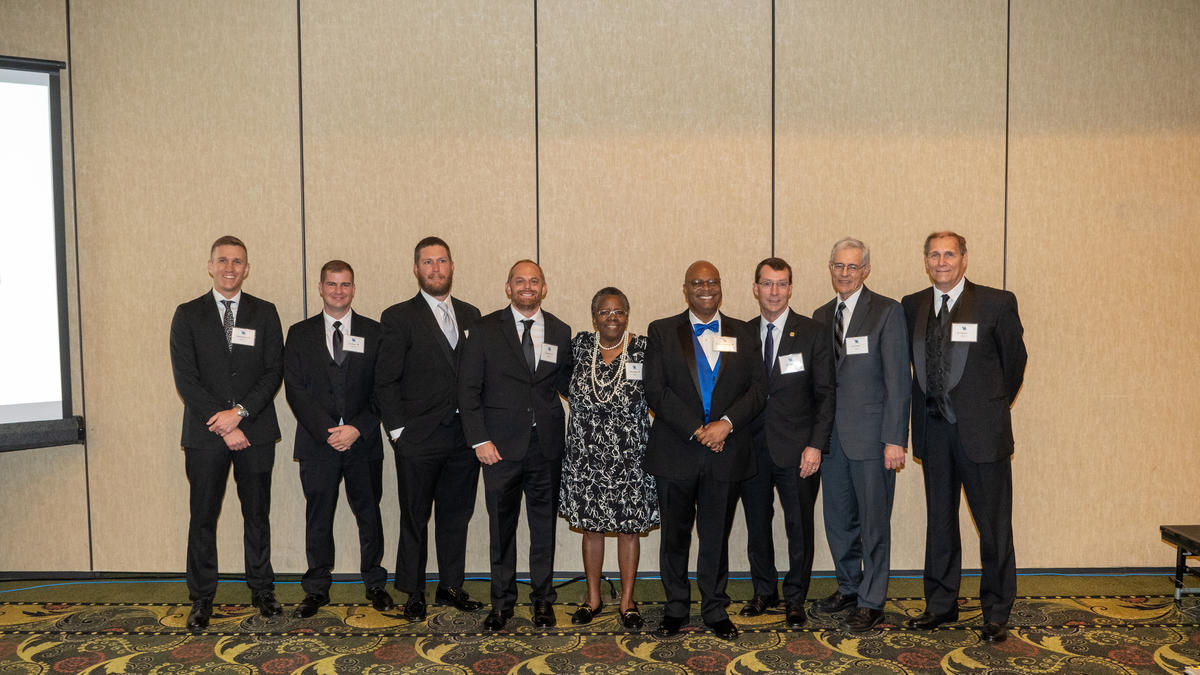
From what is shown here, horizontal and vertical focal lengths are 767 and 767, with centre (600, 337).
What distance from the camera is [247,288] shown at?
458 cm

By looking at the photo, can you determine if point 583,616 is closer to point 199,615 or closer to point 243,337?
point 199,615

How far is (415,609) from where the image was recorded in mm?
3828

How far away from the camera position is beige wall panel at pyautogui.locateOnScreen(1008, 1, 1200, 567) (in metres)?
4.57

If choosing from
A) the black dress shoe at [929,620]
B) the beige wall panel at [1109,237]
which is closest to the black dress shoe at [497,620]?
the black dress shoe at [929,620]

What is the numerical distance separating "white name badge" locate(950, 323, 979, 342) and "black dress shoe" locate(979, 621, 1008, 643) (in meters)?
1.32

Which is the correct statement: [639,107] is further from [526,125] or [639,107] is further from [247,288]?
[247,288]

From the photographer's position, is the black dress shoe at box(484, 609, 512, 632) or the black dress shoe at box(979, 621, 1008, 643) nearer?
the black dress shoe at box(979, 621, 1008, 643)

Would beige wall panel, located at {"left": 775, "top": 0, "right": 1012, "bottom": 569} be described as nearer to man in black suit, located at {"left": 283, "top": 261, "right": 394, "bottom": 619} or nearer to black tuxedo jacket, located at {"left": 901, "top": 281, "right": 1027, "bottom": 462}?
black tuxedo jacket, located at {"left": 901, "top": 281, "right": 1027, "bottom": 462}

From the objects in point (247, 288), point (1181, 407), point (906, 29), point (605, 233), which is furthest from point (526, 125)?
point (1181, 407)

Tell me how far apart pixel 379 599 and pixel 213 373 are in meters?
1.42

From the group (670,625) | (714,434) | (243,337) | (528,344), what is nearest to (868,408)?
(714,434)

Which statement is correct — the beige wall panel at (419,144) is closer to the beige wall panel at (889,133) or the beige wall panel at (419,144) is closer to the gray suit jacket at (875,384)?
the beige wall panel at (889,133)

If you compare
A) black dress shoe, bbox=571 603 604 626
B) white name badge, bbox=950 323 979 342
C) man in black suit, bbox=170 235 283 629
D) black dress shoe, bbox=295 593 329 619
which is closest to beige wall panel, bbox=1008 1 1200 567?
white name badge, bbox=950 323 979 342

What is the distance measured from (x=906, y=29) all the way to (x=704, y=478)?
3037 mm
